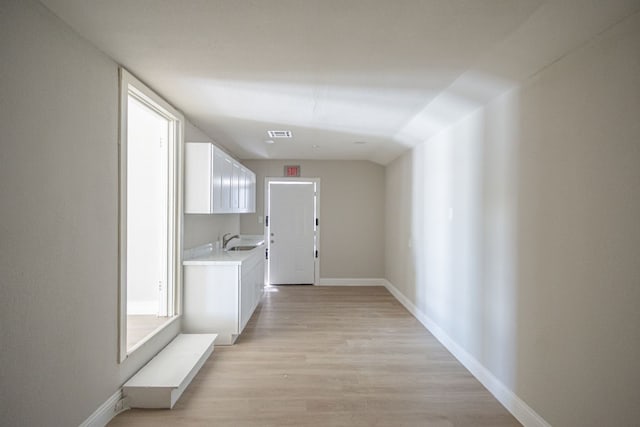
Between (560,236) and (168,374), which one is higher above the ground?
(560,236)

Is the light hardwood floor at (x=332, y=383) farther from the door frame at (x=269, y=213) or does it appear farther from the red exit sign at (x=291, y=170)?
the red exit sign at (x=291, y=170)

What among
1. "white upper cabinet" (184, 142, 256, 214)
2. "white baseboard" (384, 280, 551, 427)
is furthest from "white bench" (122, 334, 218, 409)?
"white baseboard" (384, 280, 551, 427)

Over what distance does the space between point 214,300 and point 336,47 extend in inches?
112

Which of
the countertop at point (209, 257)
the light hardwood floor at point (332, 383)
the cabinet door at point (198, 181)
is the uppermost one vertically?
the cabinet door at point (198, 181)

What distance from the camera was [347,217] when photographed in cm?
664

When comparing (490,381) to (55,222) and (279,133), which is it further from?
(279,133)

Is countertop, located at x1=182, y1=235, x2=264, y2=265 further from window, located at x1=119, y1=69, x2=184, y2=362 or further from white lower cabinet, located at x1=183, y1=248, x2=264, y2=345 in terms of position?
window, located at x1=119, y1=69, x2=184, y2=362

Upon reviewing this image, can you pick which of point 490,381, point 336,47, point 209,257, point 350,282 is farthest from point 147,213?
point 490,381

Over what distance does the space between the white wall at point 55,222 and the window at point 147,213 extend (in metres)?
0.11

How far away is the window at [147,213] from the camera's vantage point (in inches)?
98.7

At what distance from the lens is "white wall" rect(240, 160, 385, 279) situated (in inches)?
260

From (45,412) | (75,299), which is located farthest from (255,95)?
(45,412)

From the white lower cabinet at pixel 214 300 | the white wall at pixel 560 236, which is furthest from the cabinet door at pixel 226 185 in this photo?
the white wall at pixel 560 236

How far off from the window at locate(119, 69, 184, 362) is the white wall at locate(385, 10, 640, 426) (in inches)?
114
